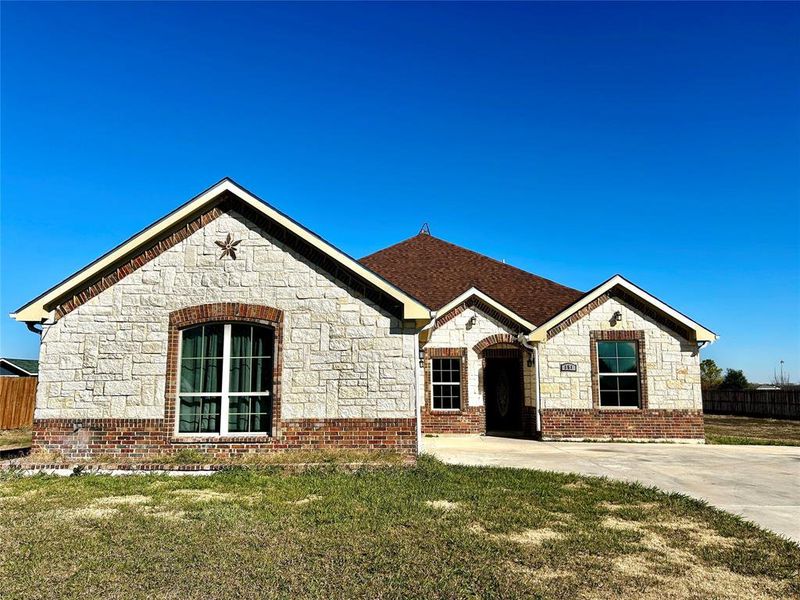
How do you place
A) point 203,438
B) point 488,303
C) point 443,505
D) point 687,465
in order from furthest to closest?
point 488,303, point 687,465, point 203,438, point 443,505

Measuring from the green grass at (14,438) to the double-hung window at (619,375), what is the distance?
1636 centimetres

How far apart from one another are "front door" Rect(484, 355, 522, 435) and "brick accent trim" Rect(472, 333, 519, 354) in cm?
94

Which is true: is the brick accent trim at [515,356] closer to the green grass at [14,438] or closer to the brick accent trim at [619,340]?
the brick accent trim at [619,340]

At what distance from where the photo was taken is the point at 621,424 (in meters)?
16.2

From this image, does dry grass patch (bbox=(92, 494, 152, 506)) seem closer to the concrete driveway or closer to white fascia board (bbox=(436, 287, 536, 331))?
the concrete driveway

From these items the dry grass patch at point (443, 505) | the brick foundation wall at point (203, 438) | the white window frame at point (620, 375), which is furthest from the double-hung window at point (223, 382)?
the white window frame at point (620, 375)

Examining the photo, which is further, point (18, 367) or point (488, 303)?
point (18, 367)

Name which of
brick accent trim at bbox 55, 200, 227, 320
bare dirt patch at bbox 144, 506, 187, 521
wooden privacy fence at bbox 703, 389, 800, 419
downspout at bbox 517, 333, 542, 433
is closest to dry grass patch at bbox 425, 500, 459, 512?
bare dirt patch at bbox 144, 506, 187, 521

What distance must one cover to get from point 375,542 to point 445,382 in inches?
494

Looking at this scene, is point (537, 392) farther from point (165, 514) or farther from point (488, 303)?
point (165, 514)

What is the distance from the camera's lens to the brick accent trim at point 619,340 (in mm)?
16234

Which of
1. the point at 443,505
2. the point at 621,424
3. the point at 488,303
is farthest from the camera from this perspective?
the point at 488,303

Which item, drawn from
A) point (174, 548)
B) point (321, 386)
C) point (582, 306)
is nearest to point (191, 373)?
point (321, 386)

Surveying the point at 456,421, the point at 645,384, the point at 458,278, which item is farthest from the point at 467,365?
the point at 645,384
